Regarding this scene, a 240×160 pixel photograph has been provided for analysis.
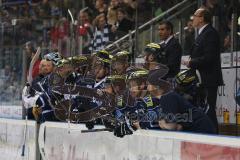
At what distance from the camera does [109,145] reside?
6.98 metres

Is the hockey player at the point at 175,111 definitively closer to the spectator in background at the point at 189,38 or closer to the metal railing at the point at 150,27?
the spectator in background at the point at 189,38

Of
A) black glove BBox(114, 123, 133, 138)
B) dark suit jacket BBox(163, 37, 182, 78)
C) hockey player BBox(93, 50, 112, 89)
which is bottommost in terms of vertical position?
black glove BBox(114, 123, 133, 138)

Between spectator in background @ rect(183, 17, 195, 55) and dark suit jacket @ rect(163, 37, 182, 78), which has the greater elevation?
spectator in background @ rect(183, 17, 195, 55)

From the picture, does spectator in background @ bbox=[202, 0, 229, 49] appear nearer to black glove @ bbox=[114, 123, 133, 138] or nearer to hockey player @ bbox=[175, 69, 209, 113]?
hockey player @ bbox=[175, 69, 209, 113]

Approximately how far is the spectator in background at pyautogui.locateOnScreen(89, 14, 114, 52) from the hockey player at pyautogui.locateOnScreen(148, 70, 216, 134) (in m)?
4.12

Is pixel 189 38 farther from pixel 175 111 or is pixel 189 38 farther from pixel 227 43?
pixel 175 111

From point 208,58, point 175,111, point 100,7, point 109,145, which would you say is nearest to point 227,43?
point 208,58

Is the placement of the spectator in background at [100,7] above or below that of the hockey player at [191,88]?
above

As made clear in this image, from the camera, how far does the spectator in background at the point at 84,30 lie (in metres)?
10.4

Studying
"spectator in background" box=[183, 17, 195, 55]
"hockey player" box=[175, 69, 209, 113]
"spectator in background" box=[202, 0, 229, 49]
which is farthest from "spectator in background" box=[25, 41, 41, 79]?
"hockey player" box=[175, 69, 209, 113]

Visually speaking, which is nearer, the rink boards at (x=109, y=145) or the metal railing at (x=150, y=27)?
the rink boards at (x=109, y=145)

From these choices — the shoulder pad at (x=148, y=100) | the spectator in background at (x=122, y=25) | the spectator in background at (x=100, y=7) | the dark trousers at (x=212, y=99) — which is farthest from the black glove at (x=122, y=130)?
the spectator in background at (x=100, y=7)

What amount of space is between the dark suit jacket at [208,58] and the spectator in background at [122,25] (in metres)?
2.71

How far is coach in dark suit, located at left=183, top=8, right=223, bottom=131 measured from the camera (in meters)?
7.23
